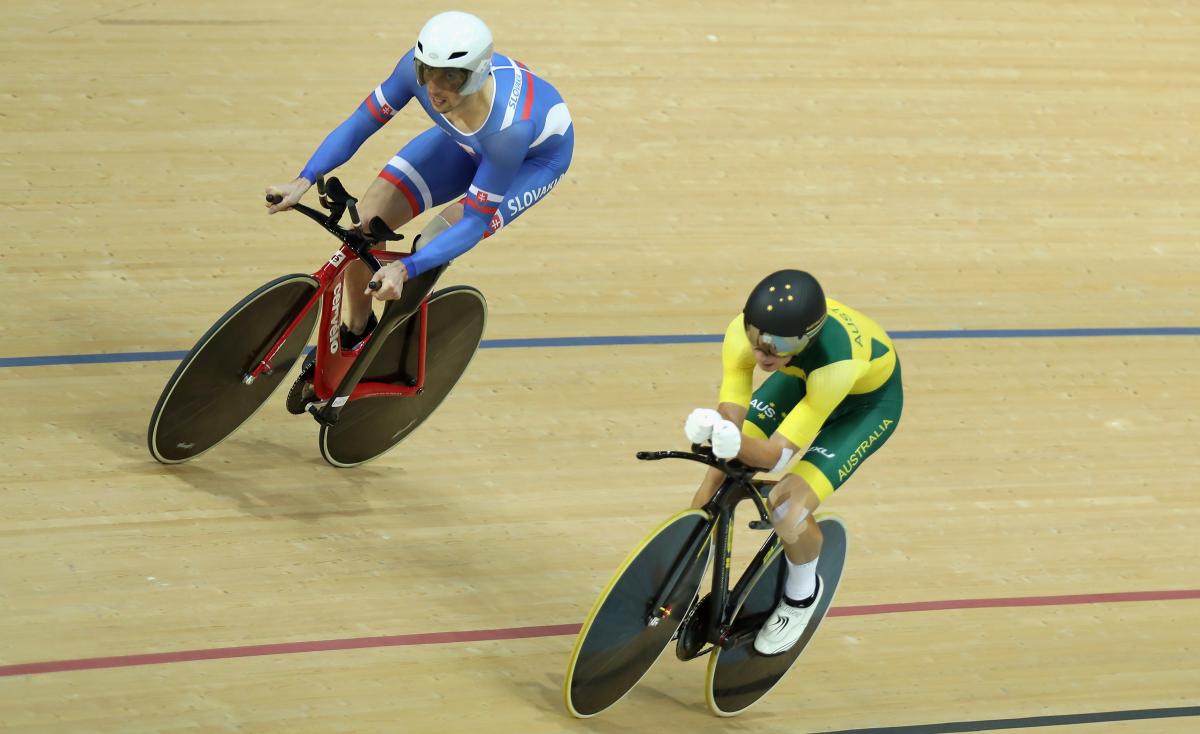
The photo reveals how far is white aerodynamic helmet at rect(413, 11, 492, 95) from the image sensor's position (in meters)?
3.47

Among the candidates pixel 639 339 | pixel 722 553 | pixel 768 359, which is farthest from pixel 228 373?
pixel 639 339

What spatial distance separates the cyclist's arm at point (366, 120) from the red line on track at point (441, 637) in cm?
116

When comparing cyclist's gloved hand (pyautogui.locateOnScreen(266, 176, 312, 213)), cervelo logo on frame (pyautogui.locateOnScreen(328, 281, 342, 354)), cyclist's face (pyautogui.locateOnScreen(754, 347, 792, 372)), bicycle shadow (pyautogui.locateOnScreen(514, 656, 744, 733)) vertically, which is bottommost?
bicycle shadow (pyautogui.locateOnScreen(514, 656, 744, 733))

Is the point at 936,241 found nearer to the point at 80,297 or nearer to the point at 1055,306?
the point at 1055,306

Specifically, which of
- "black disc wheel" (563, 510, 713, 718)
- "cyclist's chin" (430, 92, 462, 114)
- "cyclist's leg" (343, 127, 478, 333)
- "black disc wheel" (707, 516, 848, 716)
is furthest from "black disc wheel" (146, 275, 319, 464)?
"black disc wheel" (707, 516, 848, 716)

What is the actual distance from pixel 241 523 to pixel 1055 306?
336 cm

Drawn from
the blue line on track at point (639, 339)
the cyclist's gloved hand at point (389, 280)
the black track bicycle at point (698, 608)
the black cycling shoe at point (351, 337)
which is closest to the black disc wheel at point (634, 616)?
the black track bicycle at point (698, 608)

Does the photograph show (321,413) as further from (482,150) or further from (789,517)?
(789,517)

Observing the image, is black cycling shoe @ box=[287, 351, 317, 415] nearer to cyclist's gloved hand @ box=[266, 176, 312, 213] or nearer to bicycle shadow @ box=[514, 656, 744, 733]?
cyclist's gloved hand @ box=[266, 176, 312, 213]

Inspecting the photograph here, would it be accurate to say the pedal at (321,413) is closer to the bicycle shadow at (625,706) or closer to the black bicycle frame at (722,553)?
the bicycle shadow at (625,706)

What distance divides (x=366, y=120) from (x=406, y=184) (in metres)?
0.24

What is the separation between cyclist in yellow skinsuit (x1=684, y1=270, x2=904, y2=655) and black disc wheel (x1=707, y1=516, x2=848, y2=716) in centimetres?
4

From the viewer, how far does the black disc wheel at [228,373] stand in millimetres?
3855

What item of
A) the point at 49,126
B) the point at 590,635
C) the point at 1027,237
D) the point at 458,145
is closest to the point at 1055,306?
the point at 1027,237
